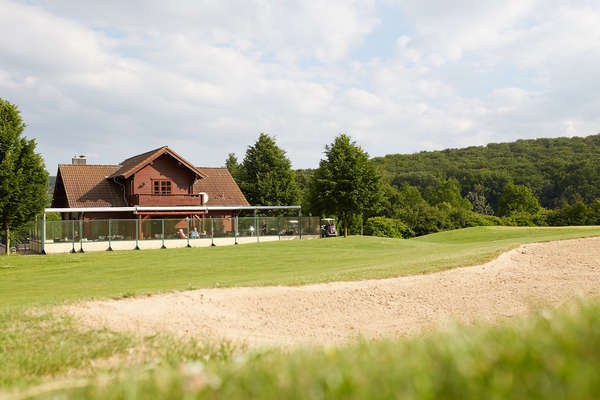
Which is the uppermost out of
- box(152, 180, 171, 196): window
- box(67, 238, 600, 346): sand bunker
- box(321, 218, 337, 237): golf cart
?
box(152, 180, 171, 196): window

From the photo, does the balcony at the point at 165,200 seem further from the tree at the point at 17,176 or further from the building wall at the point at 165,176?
the tree at the point at 17,176

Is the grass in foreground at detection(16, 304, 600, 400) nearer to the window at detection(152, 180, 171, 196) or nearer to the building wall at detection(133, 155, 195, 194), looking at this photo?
the building wall at detection(133, 155, 195, 194)

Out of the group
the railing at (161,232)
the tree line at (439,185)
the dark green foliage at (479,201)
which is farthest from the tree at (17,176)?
the dark green foliage at (479,201)

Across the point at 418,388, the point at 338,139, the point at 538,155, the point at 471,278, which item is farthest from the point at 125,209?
the point at 538,155

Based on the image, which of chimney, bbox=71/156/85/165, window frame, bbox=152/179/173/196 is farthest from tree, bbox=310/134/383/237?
chimney, bbox=71/156/85/165

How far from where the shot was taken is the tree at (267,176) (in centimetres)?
5572

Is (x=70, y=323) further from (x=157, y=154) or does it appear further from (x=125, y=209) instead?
(x=157, y=154)

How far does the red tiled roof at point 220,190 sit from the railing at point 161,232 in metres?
6.26

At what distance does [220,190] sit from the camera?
44.1 metres

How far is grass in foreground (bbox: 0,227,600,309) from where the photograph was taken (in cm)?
1173

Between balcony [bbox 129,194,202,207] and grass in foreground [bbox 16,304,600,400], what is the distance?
121 ft

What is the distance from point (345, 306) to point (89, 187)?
34993 millimetres

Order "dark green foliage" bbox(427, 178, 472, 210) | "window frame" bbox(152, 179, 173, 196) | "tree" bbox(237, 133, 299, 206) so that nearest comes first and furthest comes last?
"window frame" bbox(152, 179, 173, 196), "tree" bbox(237, 133, 299, 206), "dark green foliage" bbox(427, 178, 472, 210)

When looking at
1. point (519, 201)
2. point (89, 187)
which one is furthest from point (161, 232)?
point (519, 201)
